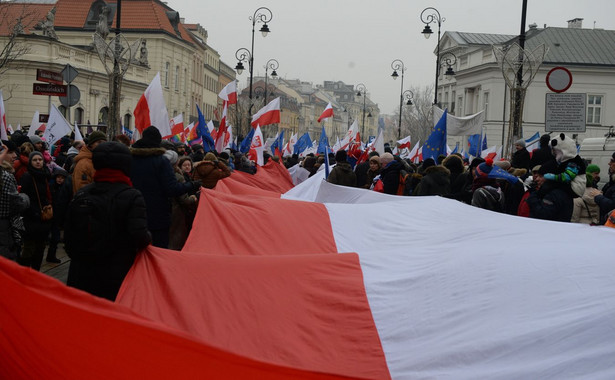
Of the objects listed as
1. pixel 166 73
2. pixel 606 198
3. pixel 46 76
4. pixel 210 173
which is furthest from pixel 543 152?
pixel 166 73

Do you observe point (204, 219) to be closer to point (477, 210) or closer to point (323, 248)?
point (323, 248)

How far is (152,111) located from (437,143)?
5328mm

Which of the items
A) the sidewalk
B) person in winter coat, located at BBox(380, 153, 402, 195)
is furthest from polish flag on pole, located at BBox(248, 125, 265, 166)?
the sidewalk

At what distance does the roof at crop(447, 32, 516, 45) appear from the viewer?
81500 millimetres

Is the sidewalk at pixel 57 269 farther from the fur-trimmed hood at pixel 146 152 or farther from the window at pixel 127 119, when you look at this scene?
the window at pixel 127 119

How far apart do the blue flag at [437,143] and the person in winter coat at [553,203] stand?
6190 millimetres

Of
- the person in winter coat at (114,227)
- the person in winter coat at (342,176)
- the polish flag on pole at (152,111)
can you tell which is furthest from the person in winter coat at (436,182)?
the person in winter coat at (114,227)

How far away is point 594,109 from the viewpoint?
6191 centimetres

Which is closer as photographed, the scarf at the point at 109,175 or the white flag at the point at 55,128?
the scarf at the point at 109,175

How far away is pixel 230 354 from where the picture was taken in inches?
125

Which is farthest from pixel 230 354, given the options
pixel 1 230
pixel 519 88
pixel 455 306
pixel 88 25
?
pixel 88 25

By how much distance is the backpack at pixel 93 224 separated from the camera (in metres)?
5.46

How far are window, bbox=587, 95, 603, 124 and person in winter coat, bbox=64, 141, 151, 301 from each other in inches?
2408

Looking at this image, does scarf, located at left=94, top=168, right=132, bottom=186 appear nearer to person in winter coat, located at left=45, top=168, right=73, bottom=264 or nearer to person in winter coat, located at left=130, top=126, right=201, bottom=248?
person in winter coat, located at left=130, top=126, right=201, bottom=248
